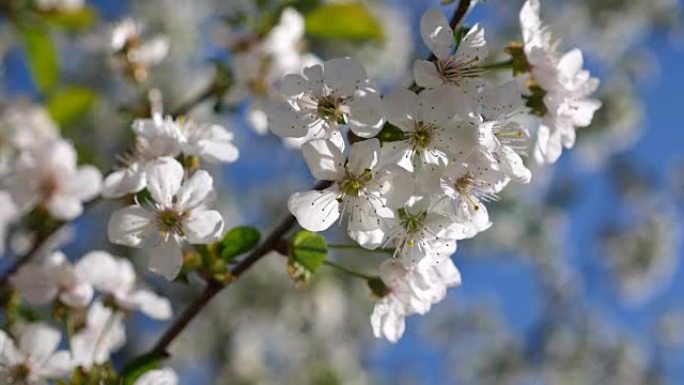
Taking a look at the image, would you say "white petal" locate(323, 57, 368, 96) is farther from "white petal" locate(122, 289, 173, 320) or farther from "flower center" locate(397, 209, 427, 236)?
"white petal" locate(122, 289, 173, 320)

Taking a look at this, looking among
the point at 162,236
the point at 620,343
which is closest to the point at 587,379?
the point at 620,343

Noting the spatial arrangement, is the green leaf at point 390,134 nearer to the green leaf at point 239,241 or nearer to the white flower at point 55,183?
the green leaf at point 239,241

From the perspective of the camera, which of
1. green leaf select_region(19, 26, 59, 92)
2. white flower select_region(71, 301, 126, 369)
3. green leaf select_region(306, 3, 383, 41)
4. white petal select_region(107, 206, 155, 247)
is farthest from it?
green leaf select_region(19, 26, 59, 92)

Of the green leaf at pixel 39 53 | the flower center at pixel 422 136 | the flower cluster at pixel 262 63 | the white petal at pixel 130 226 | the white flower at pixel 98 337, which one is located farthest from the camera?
the green leaf at pixel 39 53

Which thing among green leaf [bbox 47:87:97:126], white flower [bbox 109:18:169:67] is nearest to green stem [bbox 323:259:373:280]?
white flower [bbox 109:18:169:67]

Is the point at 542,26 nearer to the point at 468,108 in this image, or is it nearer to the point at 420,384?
the point at 468,108

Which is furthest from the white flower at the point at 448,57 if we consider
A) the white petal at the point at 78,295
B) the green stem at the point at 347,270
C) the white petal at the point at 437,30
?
the white petal at the point at 78,295

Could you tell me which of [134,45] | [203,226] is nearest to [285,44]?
[134,45]
